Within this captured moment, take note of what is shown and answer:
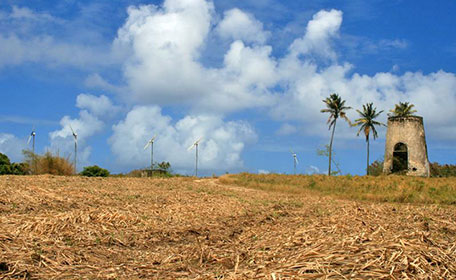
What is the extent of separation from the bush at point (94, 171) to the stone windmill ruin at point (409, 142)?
24.4 meters

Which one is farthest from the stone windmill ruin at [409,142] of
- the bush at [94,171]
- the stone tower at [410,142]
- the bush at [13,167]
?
the bush at [13,167]

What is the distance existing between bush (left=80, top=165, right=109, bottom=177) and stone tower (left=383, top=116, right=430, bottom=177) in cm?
2445

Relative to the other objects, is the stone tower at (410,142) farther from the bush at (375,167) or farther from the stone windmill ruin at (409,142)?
the bush at (375,167)

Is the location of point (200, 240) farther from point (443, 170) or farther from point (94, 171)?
point (443, 170)

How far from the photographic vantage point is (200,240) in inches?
347

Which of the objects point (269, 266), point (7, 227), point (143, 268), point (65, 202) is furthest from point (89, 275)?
point (65, 202)

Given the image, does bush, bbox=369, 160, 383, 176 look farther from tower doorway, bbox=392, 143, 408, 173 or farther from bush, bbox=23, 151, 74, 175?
bush, bbox=23, 151, 74, 175

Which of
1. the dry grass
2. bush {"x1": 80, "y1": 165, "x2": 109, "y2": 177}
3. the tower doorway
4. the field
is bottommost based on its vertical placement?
the field

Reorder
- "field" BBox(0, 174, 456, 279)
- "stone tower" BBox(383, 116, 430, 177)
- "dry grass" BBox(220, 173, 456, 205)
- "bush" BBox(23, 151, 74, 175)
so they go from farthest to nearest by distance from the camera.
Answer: "stone tower" BBox(383, 116, 430, 177)
"bush" BBox(23, 151, 74, 175)
"dry grass" BBox(220, 173, 456, 205)
"field" BBox(0, 174, 456, 279)

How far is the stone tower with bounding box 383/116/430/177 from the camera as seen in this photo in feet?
119

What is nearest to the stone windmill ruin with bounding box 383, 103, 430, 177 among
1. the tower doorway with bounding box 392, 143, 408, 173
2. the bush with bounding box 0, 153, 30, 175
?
the tower doorway with bounding box 392, 143, 408, 173

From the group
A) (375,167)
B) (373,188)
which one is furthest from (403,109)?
(373,188)

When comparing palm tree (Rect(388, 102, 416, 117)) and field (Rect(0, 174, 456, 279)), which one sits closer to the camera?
field (Rect(0, 174, 456, 279))

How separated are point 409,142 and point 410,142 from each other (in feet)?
0.29
